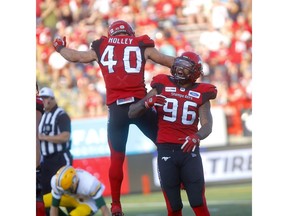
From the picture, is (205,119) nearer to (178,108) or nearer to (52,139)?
(178,108)

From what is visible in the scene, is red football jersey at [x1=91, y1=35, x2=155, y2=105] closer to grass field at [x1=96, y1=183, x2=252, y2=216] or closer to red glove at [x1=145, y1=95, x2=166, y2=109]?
red glove at [x1=145, y1=95, x2=166, y2=109]

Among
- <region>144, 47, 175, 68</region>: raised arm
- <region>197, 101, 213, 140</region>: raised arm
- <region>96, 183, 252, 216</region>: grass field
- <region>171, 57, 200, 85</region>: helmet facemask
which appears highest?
<region>144, 47, 175, 68</region>: raised arm

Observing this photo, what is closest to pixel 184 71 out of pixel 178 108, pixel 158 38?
pixel 178 108

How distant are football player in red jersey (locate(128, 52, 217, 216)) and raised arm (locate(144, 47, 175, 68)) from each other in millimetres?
296

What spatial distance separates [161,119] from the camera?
6539mm

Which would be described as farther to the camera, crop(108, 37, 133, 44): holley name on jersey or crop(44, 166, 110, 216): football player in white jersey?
crop(44, 166, 110, 216): football player in white jersey

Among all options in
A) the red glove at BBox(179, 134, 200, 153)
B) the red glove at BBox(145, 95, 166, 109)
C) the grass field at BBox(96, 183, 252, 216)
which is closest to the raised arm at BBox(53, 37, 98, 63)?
the red glove at BBox(145, 95, 166, 109)

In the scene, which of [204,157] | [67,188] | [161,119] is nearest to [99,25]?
[204,157]

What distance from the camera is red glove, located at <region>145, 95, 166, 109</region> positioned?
20.8 feet

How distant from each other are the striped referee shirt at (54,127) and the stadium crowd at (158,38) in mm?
2831

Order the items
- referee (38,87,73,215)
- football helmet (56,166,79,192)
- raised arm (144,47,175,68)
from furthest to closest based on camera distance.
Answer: referee (38,87,73,215) → football helmet (56,166,79,192) → raised arm (144,47,175,68)

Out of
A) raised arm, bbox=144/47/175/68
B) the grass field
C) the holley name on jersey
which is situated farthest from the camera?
the grass field

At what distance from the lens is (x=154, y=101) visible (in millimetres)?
6336
